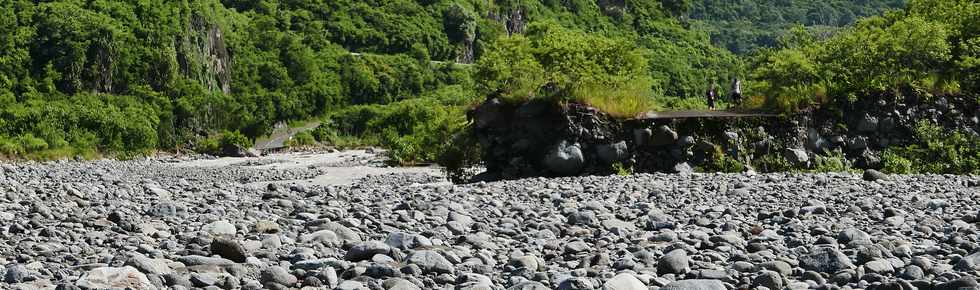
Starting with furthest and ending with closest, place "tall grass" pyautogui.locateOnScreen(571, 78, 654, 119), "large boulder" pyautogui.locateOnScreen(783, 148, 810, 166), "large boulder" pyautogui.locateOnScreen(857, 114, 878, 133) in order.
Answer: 1. "large boulder" pyautogui.locateOnScreen(857, 114, 878, 133)
2. "tall grass" pyautogui.locateOnScreen(571, 78, 654, 119)
3. "large boulder" pyautogui.locateOnScreen(783, 148, 810, 166)

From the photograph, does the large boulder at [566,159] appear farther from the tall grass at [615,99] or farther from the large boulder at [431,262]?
the large boulder at [431,262]

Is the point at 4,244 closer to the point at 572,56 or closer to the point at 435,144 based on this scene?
the point at 572,56

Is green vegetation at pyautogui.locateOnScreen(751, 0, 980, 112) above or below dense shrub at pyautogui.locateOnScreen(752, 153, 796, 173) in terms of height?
above

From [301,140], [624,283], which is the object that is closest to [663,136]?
[624,283]

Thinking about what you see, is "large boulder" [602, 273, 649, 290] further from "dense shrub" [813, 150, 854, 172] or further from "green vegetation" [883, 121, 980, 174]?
"green vegetation" [883, 121, 980, 174]

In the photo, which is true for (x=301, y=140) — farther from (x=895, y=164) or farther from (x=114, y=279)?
(x=114, y=279)

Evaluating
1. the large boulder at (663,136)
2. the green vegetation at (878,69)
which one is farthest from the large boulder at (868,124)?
Result: the large boulder at (663,136)

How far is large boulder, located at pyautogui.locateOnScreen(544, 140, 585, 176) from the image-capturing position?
763 inches

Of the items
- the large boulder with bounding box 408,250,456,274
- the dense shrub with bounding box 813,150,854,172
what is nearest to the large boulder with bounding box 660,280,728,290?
the large boulder with bounding box 408,250,456,274

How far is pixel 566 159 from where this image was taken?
19359mm

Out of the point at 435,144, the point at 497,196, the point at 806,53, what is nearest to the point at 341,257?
the point at 497,196

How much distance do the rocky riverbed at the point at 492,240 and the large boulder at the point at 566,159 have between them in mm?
6505

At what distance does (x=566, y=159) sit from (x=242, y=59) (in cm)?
11032

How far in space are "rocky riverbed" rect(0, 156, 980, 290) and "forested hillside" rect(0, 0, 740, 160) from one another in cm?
4655
